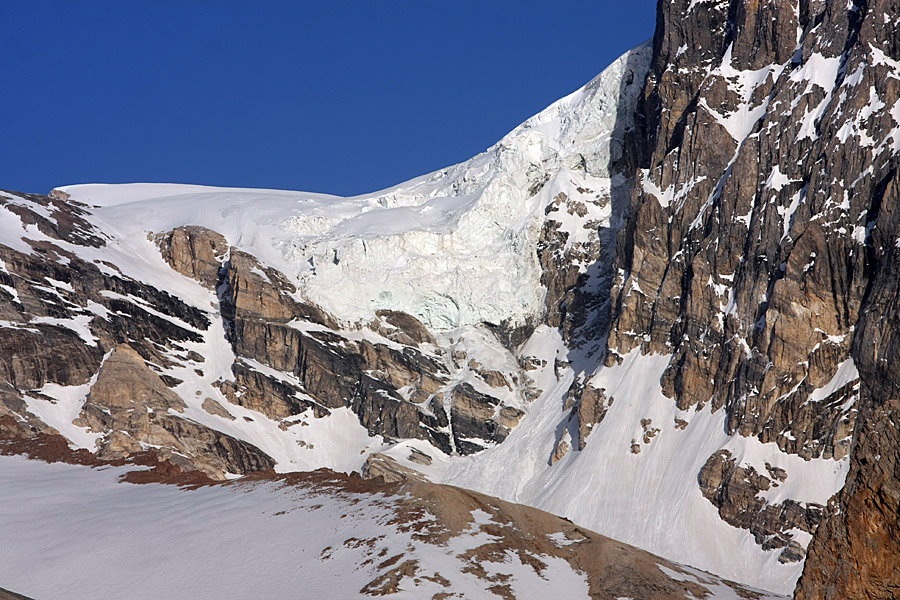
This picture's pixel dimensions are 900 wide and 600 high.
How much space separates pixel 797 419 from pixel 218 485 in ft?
234

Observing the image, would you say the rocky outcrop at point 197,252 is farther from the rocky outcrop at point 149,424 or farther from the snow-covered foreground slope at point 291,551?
the snow-covered foreground slope at point 291,551

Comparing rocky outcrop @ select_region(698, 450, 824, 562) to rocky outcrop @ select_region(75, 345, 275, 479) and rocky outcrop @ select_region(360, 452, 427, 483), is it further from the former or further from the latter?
rocky outcrop @ select_region(75, 345, 275, 479)

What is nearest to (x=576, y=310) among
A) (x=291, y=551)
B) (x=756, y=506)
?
(x=756, y=506)

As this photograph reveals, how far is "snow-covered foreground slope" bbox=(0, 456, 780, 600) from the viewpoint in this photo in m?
51.9

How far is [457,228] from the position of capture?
585 ft

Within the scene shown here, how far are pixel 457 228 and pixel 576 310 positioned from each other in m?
25.5

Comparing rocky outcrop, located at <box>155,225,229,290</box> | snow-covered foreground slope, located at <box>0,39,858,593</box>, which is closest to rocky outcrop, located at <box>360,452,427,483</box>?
snow-covered foreground slope, located at <box>0,39,858,593</box>

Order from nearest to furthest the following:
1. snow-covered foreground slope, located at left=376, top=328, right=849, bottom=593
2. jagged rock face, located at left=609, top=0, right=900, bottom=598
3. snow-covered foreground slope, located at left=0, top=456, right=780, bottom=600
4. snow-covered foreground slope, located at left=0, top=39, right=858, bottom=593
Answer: snow-covered foreground slope, located at left=0, top=456, right=780, bottom=600 → snow-covered foreground slope, located at left=376, top=328, right=849, bottom=593 → jagged rock face, located at left=609, top=0, right=900, bottom=598 → snow-covered foreground slope, located at left=0, top=39, right=858, bottom=593

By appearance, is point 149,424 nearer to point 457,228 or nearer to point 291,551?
point 457,228

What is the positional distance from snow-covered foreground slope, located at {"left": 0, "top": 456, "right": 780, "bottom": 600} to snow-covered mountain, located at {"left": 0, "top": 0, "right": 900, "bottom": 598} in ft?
69.6

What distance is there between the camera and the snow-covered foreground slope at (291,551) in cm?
5188

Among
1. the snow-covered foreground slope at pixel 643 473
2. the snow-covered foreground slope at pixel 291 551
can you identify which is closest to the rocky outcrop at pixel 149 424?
the snow-covered foreground slope at pixel 643 473

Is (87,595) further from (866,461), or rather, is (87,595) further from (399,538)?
(866,461)

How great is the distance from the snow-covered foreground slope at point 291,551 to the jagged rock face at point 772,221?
67913 mm
